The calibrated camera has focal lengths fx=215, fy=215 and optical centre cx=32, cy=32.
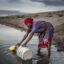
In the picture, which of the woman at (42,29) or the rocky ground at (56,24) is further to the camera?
the rocky ground at (56,24)

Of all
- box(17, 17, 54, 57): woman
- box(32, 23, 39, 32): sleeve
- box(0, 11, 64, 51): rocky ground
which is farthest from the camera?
box(0, 11, 64, 51): rocky ground

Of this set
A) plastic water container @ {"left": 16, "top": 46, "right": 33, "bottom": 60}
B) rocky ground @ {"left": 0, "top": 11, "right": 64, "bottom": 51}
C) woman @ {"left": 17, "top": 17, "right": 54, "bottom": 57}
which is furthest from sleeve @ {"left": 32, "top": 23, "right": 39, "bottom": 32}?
rocky ground @ {"left": 0, "top": 11, "right": 64, "bottom": 51}

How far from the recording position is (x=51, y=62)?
7402 mm

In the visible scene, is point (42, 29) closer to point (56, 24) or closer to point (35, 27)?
point (35, 27)

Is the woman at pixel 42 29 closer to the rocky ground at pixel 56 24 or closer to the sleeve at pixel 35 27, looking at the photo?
the sleeve at pixel 35 27

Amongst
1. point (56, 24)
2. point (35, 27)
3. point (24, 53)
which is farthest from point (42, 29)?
point (56, 24)

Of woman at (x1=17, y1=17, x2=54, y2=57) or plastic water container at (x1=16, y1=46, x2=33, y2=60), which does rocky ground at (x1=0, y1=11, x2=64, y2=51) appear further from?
plastic water container at (x1=16, y1=46, x2=33, y2=60)

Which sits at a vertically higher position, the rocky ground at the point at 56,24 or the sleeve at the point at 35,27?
the sleeve at the point at 35,27

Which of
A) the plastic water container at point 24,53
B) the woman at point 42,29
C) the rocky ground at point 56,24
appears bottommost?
the rocky ground at point 56,24

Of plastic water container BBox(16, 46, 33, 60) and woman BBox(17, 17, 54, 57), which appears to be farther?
woman BBox(17, 17, 54, 57)

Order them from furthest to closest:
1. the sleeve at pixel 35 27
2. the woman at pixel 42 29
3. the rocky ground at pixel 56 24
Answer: the rocky ground at pixel 56 24, the woman at pixel 42 29, the sleeve at pixel 35 27

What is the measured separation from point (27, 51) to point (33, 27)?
876 mm

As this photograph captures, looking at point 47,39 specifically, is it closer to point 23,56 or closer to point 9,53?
point 23,56

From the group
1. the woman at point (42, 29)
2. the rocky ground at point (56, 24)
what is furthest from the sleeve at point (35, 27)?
the rocky ground at point (56, 24)
